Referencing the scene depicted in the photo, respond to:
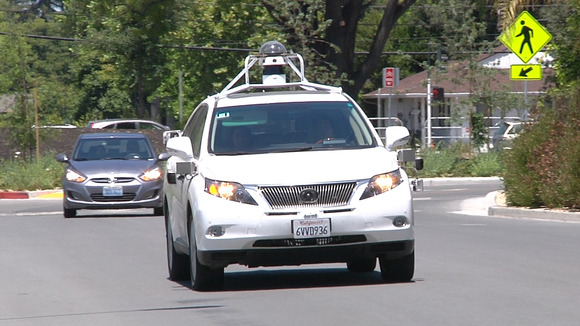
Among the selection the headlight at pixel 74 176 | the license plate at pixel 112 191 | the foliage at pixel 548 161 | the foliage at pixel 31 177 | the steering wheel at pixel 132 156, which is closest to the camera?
the foliage at pixel 548 161

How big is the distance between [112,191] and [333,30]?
1768 centimetres

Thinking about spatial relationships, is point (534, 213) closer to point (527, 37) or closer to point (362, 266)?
point (527, 37)

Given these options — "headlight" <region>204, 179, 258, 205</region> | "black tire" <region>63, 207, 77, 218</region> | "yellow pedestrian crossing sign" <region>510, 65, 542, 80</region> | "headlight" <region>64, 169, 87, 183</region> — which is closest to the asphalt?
"yellow pedestrian crossing sign" <region>510, 65, 542, 80</region>

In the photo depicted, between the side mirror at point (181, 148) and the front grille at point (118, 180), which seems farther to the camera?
the front grille at point (118, 180)

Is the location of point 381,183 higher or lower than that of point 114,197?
higher

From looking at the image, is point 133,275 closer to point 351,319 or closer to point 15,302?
point 15,302

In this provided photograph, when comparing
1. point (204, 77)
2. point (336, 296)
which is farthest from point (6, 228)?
point (204, 77)

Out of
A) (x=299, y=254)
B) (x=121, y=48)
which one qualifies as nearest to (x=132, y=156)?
(x=299, y=254)

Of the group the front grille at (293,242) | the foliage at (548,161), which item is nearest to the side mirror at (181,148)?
the front grille at (293,242)

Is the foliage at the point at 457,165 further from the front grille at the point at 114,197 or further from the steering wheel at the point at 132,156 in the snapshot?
the front grille at the point at 114,197

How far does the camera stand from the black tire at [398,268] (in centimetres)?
1114

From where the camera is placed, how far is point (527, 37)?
26766 millimetres

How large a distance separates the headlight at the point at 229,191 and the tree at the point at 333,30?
92.1 feet

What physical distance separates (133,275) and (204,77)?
44.9 metres
